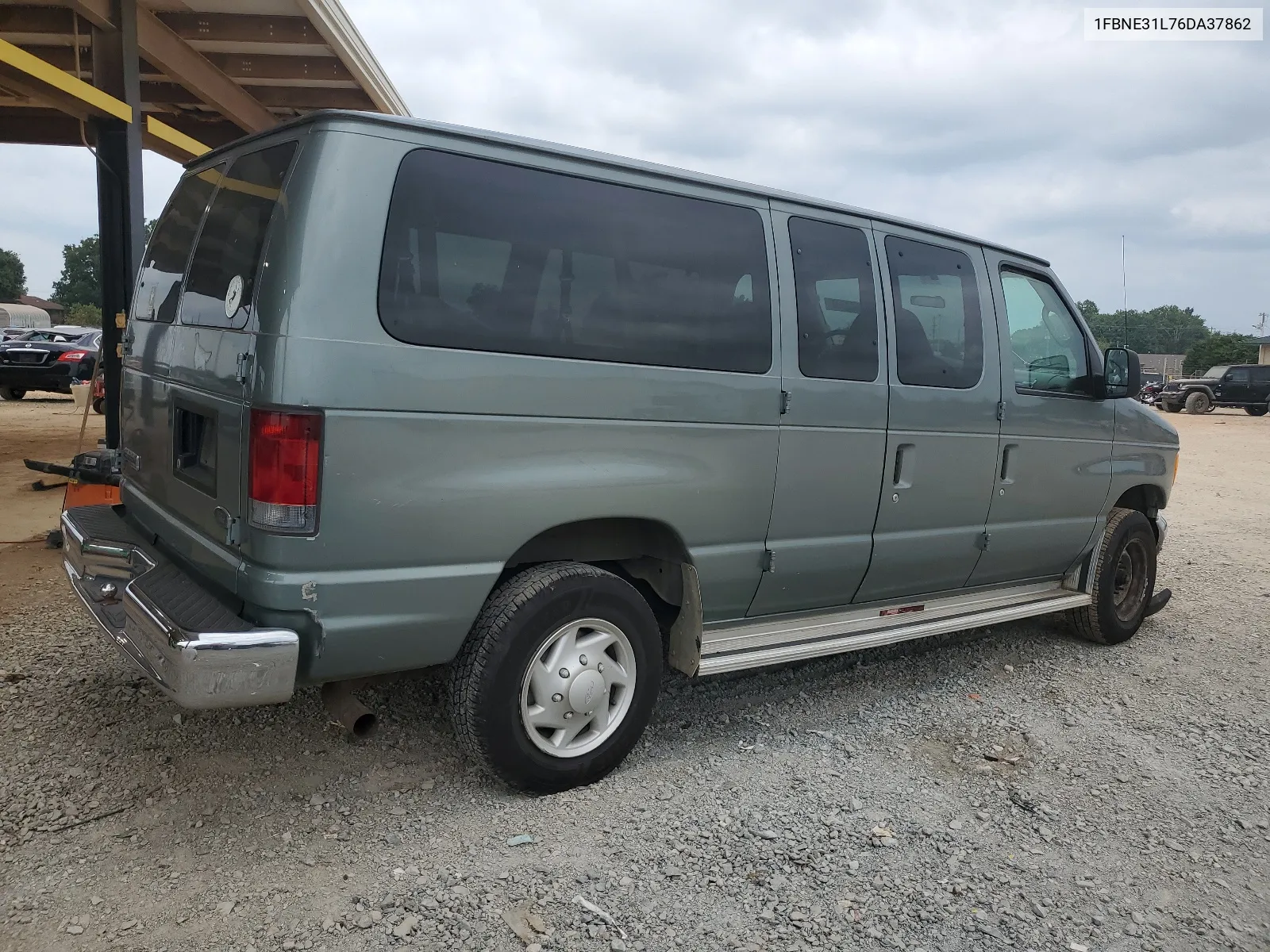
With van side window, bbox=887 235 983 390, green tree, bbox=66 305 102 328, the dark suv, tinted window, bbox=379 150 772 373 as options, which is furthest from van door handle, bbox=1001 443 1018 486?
green tree, bbox=66 305 102 328

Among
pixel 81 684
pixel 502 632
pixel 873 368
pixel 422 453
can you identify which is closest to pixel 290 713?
pixel 81 684

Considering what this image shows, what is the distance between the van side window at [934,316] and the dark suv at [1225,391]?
2898cm

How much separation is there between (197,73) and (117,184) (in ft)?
5.44

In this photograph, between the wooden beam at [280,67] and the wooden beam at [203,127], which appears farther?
the wooden beam at [203,127]

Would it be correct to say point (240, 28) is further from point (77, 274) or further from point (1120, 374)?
point (77, 274)

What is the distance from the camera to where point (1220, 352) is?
52.8 metres

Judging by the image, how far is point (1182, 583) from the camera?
6.97 meters

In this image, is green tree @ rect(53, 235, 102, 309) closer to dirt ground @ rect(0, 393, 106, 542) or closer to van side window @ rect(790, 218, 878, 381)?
dirt ground @ rect(0, 393, 106, 542)

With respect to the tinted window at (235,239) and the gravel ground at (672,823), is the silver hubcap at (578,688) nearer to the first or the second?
the gravel ground at (672,823)

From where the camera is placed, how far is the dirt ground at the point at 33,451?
6.86 meters

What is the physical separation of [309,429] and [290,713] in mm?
1627

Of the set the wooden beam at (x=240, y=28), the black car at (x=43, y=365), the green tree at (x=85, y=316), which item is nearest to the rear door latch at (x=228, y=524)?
the wooden beam at (x=240, y=28)

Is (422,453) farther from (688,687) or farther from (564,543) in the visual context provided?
(688,687)

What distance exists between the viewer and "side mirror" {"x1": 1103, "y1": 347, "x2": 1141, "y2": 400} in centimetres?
490
